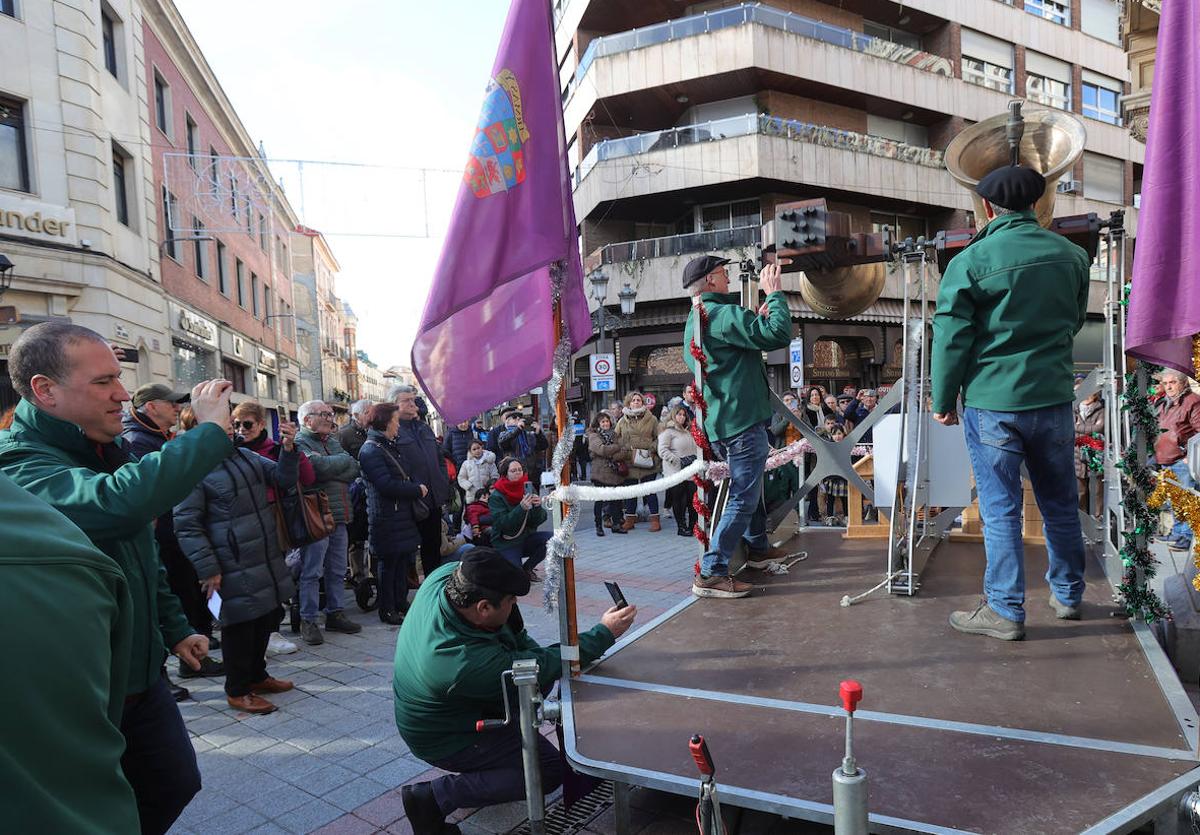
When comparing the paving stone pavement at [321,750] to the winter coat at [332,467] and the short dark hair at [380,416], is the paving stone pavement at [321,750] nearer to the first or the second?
the winter coat at [332,467]

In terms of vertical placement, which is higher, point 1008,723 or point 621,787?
point 1008,723

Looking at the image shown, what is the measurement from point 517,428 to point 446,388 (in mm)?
7501

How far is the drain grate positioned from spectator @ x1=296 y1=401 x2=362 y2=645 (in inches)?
124

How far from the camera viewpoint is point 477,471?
28.0 feet

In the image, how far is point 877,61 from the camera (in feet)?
73.7

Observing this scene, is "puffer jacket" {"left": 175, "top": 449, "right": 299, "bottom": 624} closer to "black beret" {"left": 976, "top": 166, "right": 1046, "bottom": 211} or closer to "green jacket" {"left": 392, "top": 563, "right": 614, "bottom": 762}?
"green jacket" {"left": 392, "top": 563, "right": 614, "bottom": 762}

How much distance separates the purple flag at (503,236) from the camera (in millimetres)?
2971

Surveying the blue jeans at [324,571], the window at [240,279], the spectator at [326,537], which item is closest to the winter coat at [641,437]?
the spectator at [326,537]

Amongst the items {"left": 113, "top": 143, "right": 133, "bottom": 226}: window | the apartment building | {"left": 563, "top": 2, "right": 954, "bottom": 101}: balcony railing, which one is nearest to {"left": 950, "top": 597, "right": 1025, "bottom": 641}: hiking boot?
{"left": 113, "top": 143, "right": 133, "bottom": 226}: window

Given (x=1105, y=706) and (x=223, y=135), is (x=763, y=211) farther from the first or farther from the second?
(x=1105, y=706)

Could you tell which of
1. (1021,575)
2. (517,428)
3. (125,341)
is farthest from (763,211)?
(1021,575)

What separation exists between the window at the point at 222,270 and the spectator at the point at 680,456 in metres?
18.7

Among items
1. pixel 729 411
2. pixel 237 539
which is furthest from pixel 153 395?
→ pixel 729 411

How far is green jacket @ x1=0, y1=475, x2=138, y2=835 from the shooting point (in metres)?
0.81
